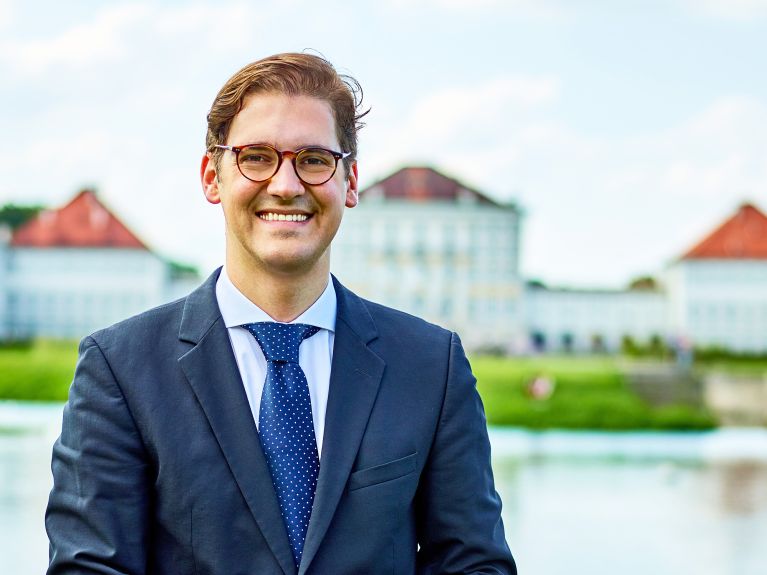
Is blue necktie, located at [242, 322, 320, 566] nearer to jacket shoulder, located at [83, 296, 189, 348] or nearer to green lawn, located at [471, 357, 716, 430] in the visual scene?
jacket shoulder, located at [83, 296, 189, 348]

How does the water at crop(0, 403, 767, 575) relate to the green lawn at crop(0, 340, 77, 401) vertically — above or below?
above

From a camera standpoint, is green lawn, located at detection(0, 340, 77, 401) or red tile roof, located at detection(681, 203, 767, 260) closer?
green lawn, located at detection(0, 340, 77, 401)

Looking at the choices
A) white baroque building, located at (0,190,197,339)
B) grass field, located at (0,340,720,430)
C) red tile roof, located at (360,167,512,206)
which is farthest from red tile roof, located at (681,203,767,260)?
white baroque building, located at (0,190,197,339)

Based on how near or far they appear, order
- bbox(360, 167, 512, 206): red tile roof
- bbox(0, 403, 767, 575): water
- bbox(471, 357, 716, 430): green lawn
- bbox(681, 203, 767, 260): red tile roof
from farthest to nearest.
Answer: bbox(360, 167, 512, 206): red tile roof, bbox(681, 203, 767, 260): red tile roof, bbox(471, 357, 716, 430): green lawn, bbox(0, 403, 767, 575): water

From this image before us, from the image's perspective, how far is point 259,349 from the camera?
5.62 ft

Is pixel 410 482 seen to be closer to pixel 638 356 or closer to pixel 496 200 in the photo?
pixel 638 356

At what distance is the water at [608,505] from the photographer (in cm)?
755

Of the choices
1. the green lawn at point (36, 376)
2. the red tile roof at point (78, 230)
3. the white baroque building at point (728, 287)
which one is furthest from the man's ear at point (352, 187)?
the white baroque building at point (728, 287)

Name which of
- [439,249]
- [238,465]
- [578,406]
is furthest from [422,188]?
[238,465]

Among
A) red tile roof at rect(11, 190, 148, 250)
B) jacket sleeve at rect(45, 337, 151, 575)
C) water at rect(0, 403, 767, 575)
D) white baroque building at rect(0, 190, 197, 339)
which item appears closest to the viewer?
jacket sleeve at rect(45, 337, 151, 575)

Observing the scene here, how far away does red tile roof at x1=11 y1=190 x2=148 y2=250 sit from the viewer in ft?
149

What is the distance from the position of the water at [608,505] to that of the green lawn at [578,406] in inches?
138

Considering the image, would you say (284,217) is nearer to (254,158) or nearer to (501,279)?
(254,158)

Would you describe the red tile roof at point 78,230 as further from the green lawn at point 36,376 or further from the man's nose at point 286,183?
the man's nose at point 286,183
